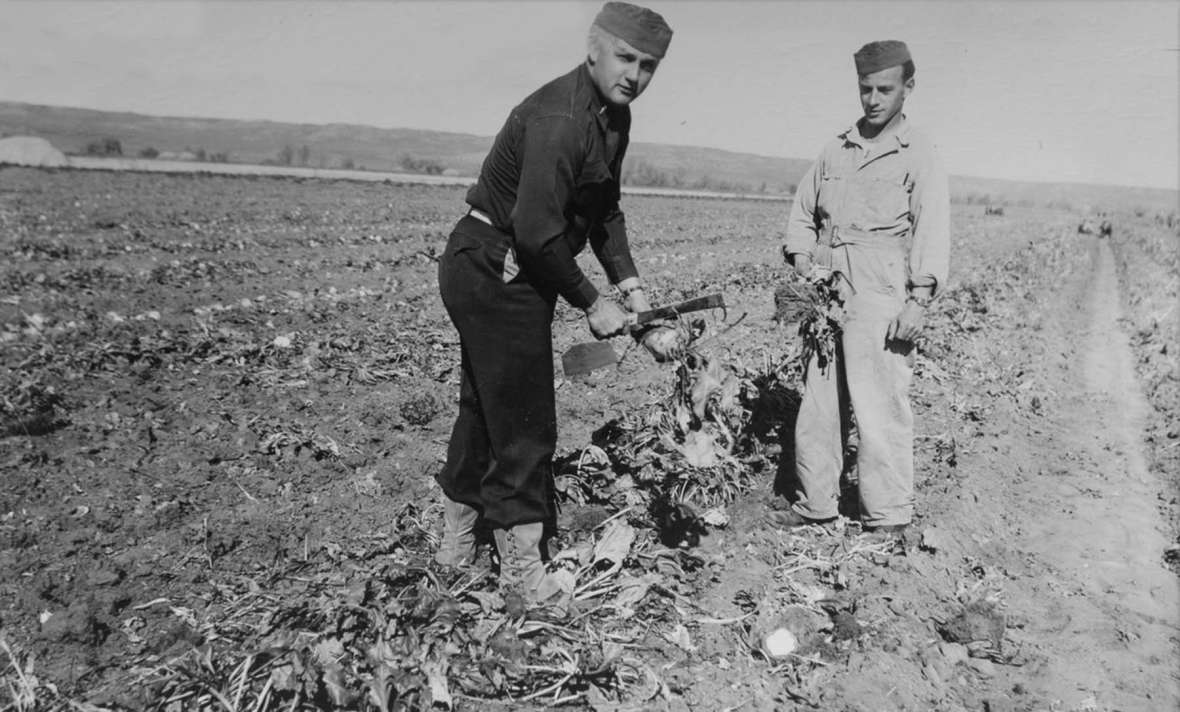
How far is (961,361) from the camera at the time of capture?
21.3 ft

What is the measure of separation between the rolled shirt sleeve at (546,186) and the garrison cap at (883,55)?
1.51 metres

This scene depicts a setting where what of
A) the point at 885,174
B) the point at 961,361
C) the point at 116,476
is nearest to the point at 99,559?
the point at 116,476

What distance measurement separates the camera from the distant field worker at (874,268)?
10.2ft

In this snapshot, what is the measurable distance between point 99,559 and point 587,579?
2.21 m

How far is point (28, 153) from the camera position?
3061 centimetres

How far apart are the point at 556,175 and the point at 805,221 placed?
5.71 ft

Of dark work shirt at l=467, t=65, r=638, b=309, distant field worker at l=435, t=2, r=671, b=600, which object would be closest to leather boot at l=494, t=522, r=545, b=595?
distant field worker at l=435, t=2, r=671, b=600

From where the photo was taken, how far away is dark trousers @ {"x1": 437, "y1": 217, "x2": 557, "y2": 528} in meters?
2.56

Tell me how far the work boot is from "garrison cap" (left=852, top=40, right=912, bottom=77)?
2.50 metres

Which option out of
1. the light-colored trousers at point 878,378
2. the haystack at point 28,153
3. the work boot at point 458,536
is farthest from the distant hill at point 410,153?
the light-colored trousers at point 878,378

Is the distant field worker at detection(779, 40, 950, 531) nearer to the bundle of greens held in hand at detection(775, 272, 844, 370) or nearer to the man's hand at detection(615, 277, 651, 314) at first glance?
the bundle of greens held in hand at detection(775, 272, 844, 370)

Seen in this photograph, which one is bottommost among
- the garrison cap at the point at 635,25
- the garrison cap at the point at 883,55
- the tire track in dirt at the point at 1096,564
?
the tire track in dirt at the point at 1096,564

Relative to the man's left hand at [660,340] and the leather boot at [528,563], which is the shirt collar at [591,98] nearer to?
the man's left hand at [660,340]

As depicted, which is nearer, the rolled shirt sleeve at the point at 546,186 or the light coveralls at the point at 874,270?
the rolled shirt sleeve at the point at 546,186
